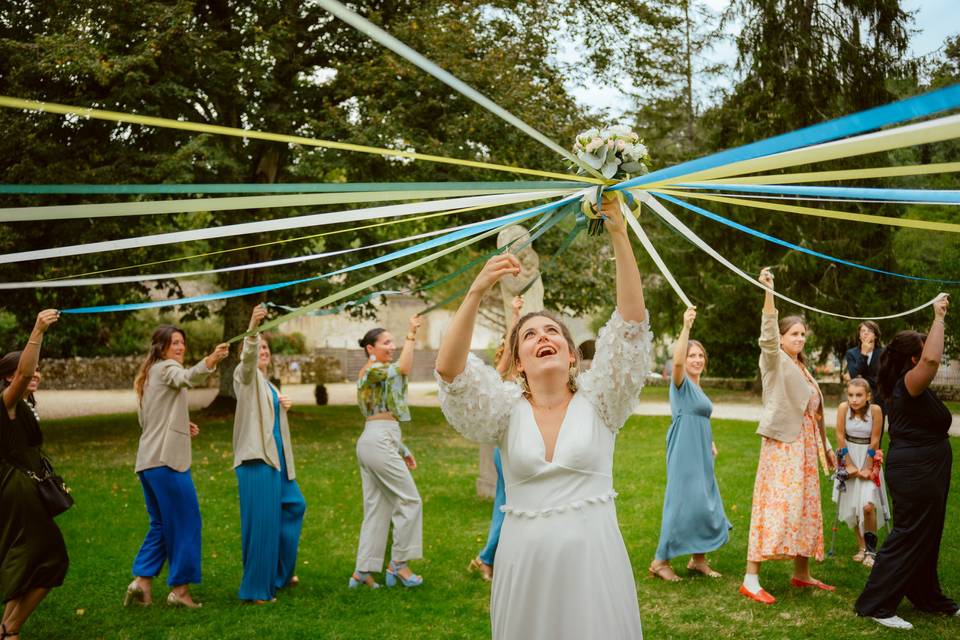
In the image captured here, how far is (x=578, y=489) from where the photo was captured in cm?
290

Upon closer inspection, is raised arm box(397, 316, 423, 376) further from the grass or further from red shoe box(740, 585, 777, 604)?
red shoe box(740, 585, 777, 604)

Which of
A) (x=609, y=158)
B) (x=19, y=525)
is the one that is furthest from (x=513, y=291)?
(x=609, y=158)

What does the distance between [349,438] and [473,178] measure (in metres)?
5.84

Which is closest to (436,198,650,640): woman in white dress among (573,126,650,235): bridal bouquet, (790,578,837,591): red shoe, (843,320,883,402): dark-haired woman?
(573,126,650,235): bridal bouquet

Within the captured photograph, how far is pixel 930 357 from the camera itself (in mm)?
4895

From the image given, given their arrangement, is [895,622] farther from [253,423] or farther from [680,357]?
[253,423]

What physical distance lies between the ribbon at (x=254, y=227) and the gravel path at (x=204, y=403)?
15.1 metres

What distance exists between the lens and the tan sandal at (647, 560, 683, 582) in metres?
6.26

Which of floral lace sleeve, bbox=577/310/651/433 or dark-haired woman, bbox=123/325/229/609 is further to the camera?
dark-haired woman, bbox=123/325/229/609

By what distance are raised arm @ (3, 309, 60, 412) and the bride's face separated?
2.81 meters

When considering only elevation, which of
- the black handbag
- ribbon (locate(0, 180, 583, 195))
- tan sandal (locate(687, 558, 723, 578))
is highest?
ribbon (locate(0, 180, 583, 195))

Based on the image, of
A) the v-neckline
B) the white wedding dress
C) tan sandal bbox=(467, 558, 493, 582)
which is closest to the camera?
the white wedding dress

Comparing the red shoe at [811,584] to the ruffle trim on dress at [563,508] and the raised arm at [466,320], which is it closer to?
the ruffle trim on dress at [563,508]

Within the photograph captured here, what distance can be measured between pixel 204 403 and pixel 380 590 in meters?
20.7
